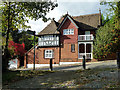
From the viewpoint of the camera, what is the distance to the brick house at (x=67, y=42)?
80.5ft

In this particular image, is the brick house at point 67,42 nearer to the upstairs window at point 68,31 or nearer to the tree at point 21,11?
the upstairs window at point 68,31

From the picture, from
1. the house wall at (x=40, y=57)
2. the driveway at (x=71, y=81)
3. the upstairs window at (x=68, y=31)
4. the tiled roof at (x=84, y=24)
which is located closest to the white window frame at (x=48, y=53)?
the house wall at (x=40, y=57)

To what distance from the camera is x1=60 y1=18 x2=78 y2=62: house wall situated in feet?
81.4

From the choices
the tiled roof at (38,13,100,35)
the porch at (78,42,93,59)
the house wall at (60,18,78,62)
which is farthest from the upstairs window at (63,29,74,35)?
the porch at (78,42,93,59)

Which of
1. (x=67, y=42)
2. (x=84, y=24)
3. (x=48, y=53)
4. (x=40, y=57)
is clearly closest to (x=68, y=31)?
(x=67, y=42)

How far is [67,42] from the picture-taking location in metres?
25.5

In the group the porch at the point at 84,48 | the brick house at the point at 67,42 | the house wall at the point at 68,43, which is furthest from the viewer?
the house wall at the point at 68,43

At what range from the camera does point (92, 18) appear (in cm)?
2734

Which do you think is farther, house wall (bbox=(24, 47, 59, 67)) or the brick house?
house wall (bbox=(24, 47, 59, 67))

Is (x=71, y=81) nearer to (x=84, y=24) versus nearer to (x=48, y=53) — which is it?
(x=48, y=53)

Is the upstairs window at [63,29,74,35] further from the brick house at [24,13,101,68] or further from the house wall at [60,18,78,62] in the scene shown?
the house wall at [60,18,78,62]

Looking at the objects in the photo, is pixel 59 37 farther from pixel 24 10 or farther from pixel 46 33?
pixel 24 10

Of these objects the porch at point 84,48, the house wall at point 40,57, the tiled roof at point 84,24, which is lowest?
the house wall at point 40,57

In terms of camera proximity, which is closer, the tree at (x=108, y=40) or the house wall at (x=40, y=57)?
the tree at (x=108, y=40)
